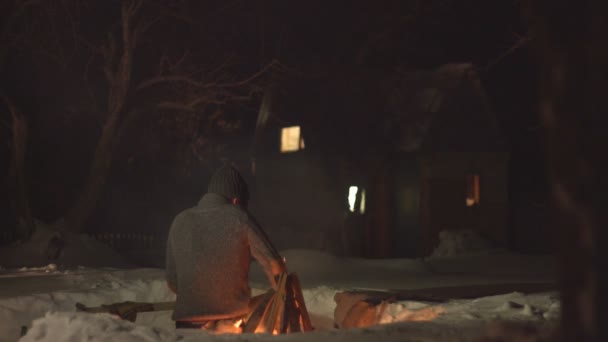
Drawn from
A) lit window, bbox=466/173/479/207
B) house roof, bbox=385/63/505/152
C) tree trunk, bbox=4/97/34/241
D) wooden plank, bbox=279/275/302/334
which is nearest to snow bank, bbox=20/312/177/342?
wooden plank, bbox=279/275/302/334

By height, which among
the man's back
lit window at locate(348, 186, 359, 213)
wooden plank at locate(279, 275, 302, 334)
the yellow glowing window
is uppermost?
the yellow glowing window

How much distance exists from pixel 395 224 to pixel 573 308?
30635 millimetres

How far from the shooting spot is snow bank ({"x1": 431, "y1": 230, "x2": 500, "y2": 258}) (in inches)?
1062

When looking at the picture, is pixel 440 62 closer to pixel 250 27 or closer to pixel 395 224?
pixel 395 224

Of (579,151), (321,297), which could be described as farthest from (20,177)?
(579,151)

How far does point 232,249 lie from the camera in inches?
297

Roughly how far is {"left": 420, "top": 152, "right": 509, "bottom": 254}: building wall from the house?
0.14 ft

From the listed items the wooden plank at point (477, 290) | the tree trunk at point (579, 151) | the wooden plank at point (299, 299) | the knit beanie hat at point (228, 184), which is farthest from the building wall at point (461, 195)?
the tree trunk at point (579, 151)

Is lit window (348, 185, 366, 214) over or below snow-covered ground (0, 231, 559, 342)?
over

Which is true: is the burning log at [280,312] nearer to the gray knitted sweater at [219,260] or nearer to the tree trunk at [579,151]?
the gray knitted sweater at [219,260]

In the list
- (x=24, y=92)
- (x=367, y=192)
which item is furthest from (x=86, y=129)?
(x=367, y=192)

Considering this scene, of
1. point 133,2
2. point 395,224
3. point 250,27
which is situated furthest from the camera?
point 395,224

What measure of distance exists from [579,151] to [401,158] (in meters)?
29.9

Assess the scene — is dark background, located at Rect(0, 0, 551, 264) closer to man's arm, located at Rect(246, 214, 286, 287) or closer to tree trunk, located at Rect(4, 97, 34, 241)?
tree trunk, located at Rect(4, 97, 34, 241)
